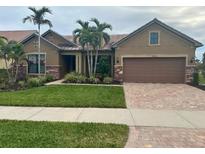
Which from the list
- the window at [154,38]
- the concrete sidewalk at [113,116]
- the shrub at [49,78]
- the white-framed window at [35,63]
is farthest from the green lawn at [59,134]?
the white-framed window at [35,63]

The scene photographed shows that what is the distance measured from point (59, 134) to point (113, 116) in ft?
8.56

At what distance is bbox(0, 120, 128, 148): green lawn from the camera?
5164 millimetres

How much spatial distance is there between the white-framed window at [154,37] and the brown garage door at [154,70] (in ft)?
4.82

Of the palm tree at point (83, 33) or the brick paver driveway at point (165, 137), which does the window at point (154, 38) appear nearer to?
the palm tree at point (83, 33)

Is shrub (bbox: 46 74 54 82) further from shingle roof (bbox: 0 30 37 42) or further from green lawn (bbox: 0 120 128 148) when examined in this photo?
green lawn (bbox: 0 120 128 148)

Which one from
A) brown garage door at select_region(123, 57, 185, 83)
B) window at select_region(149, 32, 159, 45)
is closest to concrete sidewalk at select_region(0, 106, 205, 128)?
brown garage door at select_region(123, 57, 185, 83)

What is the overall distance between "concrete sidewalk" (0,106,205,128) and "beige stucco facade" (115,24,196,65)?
475 inches

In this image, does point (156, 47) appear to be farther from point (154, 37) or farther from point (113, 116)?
point (113, 116)

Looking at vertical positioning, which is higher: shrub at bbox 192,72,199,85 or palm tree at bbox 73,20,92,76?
palm tree at bbox 73,20,92,76

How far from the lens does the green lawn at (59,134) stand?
5164 millimetres

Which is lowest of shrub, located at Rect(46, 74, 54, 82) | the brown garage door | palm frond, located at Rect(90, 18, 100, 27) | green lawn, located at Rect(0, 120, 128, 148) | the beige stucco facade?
green lawn, located at Rect(0, 120, 128, 148)

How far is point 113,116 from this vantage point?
26.1ft

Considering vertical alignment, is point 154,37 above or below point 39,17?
below

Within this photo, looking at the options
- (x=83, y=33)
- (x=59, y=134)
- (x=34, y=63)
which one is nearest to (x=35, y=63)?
(x=34, y=63)
